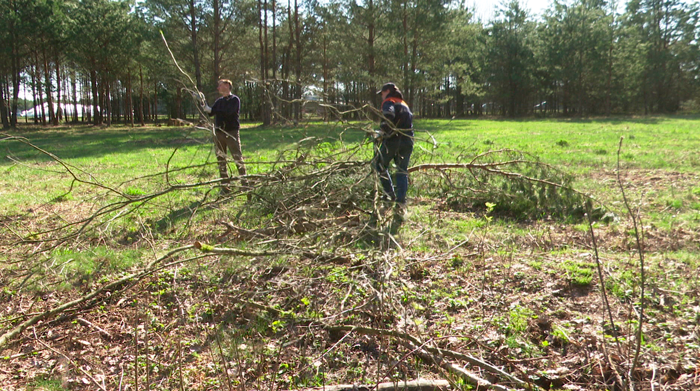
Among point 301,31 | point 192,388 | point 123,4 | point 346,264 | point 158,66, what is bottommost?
point 192,388

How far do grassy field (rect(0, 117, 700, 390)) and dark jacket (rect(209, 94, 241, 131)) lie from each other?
1502mm

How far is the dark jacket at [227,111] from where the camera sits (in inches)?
270

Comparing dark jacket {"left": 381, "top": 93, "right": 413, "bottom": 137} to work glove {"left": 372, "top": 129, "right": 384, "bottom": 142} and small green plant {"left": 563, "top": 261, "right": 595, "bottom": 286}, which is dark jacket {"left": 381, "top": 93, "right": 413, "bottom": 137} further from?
small green plant {"left": 563, "top": 261, "right": 595, "bottom": 286}

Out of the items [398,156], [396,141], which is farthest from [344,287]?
[396,141]

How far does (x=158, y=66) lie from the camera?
95.7 feet

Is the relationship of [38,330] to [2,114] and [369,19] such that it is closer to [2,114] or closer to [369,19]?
[369,19]

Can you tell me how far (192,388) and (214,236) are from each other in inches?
98.0

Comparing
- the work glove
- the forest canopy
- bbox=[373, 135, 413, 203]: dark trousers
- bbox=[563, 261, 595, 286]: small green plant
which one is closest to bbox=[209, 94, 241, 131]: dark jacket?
bbox=[373, 135, 413, 203]: dark trousers

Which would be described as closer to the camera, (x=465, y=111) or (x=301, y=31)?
(x=301, y=31)

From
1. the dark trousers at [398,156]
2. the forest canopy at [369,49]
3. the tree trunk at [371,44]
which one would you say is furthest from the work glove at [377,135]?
the tree trunk at [371,44]

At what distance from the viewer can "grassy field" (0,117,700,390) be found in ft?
9.03

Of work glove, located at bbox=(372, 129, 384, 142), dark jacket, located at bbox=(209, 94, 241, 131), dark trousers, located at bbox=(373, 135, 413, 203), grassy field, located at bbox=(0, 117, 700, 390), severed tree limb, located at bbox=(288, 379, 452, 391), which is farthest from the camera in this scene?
dark jacket, located at bbox=(209, 94, 241, 131)

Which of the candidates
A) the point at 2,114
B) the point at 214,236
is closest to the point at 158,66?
the point at 2,114

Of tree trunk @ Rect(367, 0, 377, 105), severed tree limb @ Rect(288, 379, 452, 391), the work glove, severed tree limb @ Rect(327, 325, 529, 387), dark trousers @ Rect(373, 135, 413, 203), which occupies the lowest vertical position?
severed tree limb @ Rect(288, 379, 452, 391)
